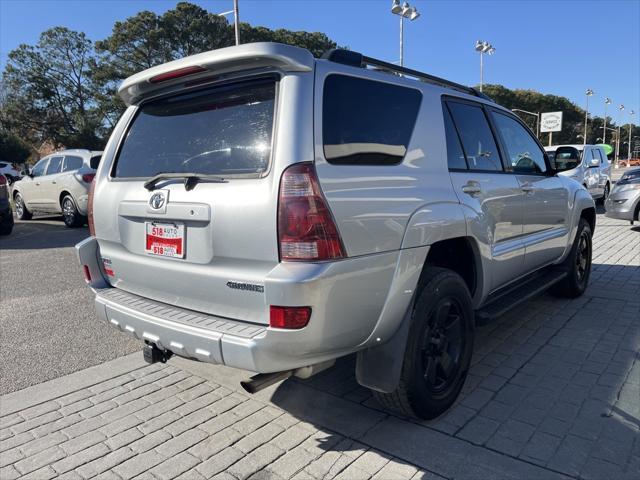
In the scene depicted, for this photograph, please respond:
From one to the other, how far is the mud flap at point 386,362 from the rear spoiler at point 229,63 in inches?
54.4

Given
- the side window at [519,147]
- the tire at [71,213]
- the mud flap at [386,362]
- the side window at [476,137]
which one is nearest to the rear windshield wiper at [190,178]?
the mud flap at [386,362]

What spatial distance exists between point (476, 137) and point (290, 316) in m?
2.22

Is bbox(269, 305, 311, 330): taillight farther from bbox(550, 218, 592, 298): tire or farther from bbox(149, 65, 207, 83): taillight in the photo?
bbox(550, 218, 592, 298): tire

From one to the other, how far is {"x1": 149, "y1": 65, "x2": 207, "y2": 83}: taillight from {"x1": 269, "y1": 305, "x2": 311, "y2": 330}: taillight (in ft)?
4.42

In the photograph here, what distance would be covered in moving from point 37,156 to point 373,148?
183 feet

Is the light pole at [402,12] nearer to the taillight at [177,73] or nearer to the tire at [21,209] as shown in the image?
the tire at [21,209]

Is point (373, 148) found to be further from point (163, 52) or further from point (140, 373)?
point (163, 52)

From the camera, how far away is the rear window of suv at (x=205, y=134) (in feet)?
7.74

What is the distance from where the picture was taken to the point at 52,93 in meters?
45.5

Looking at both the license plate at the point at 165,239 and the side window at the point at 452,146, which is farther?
the side window at the point at 452,146

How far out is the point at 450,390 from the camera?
299 centimetres

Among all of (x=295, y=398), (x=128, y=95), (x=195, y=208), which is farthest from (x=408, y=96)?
(x=295, y=398)

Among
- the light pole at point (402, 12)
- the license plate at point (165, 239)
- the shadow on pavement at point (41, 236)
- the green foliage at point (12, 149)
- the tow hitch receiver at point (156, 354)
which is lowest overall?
the shadow on pavement at point (41, 236)

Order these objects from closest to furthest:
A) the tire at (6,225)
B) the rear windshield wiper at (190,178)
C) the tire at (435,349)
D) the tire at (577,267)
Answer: the rear windshield wiper at (190,178) → the tire at (435,349) → the tire at (577,267) → the tire at (6,225)
